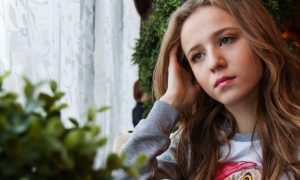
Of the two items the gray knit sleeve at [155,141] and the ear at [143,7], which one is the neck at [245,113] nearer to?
the gray knit sleeve at [155,141]

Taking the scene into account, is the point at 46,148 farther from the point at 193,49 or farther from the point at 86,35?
the point at 86,35

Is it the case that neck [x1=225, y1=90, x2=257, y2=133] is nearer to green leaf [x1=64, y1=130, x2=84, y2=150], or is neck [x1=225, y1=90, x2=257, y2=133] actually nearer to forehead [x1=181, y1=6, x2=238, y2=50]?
forehead [x1=181, y1=6, x2=238, y2=50]

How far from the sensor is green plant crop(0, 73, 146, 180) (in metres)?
0.29

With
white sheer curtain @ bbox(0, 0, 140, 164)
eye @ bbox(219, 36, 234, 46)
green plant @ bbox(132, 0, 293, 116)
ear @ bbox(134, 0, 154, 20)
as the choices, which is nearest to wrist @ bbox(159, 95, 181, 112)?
eye @ bbox(219, 36, 234, 46)

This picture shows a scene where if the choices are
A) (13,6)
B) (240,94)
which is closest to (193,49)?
(240,94)

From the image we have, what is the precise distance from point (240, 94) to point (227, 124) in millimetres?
194

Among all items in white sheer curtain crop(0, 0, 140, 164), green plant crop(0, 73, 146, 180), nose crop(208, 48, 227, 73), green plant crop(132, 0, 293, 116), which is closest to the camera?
green plant crop(0, 73, 146, 180)

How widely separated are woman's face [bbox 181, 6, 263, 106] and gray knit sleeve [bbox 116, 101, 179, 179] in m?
0.13

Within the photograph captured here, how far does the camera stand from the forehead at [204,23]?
3.48ft

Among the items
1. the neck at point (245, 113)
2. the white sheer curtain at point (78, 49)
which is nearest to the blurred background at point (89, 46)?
the white sheer curtain at point (78, 49)

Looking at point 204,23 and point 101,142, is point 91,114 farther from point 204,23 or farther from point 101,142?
point 204,23

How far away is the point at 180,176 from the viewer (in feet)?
3.92

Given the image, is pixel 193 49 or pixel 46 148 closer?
pixel 46 148

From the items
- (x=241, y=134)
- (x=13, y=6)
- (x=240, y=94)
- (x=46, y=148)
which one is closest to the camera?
(x=46, y=148)
